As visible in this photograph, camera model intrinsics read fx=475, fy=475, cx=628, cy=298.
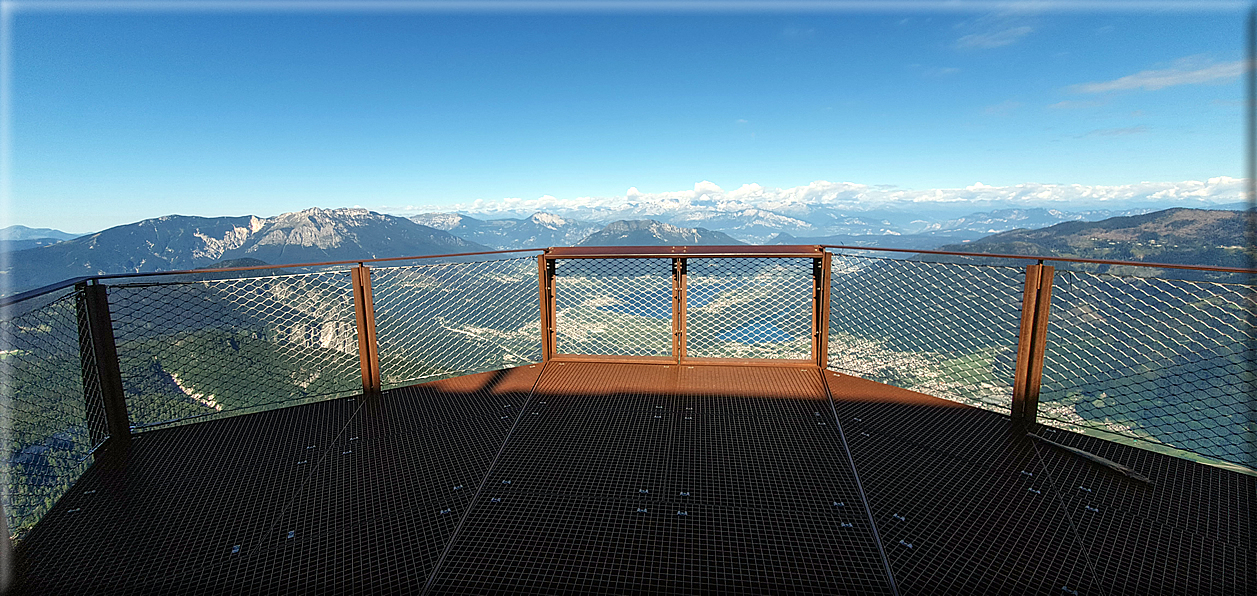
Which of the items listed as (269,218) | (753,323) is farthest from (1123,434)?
(269,218)

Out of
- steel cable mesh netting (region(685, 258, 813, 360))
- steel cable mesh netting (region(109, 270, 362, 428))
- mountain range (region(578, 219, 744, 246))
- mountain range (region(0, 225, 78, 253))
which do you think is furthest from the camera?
mountain range (region(578, 219, 744, 246))

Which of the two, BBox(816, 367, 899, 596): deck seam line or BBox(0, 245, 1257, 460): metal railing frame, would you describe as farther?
BBox(0, 245, 1257, 460): metal railing frame

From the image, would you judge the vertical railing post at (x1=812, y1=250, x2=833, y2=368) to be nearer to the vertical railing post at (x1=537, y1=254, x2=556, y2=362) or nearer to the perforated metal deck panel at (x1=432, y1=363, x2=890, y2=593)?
the perforated metal deck panel at (x1=432, y1=363, x2=890, y2=593)

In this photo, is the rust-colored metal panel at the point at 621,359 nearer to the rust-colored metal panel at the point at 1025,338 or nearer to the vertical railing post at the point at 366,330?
the vertical railing post at the point at 366,330

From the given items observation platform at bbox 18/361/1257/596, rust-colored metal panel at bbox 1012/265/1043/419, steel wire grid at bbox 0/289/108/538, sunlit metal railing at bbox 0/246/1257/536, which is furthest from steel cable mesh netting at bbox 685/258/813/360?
steel wire grid at bbox 0/289/108/538

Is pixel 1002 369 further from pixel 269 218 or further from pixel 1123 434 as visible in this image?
→ pixel 269 218

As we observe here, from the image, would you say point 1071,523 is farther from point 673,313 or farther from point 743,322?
point 673,313
